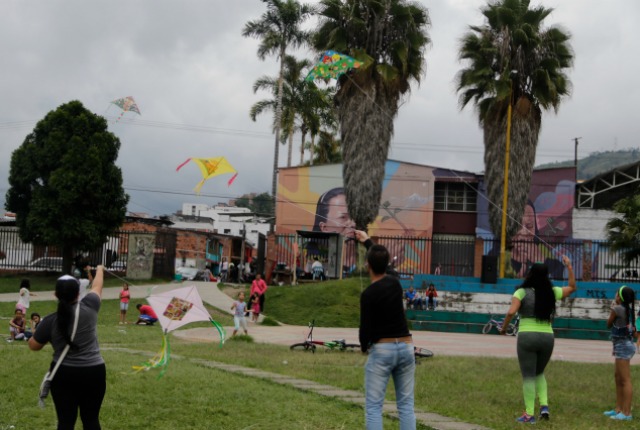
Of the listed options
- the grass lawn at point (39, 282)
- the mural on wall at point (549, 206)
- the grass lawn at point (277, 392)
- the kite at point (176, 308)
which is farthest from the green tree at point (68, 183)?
the kite at point (176, 308)

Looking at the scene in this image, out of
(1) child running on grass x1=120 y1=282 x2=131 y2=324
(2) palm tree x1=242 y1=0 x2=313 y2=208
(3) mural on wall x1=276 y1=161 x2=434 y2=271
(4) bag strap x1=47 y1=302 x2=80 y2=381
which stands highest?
(2) palm tree x1=242 y1=0 x2=313 y2=208

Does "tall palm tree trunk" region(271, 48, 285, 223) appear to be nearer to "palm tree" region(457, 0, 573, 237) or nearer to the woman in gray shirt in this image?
"palm tree" region(457, 0, 573, 237)

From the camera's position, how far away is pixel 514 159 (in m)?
29.9

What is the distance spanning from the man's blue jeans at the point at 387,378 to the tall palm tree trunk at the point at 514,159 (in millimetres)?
25105

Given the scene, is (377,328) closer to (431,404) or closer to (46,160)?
(431,404)

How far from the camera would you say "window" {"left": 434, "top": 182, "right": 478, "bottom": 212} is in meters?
Answer: 42.5

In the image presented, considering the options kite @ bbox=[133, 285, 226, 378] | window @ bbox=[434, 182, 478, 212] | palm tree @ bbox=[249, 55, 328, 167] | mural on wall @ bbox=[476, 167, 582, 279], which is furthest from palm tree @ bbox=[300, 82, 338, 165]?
kite @ bbox=[133, 285, 226, 378]

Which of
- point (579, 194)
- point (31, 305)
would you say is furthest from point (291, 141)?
point (31, 305)

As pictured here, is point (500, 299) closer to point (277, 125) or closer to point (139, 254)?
point (139, 254)

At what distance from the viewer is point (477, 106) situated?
1200 inches

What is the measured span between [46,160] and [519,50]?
63.4ft

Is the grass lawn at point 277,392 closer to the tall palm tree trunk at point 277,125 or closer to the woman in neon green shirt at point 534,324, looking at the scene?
the woman in neon green shirt at point 534,324

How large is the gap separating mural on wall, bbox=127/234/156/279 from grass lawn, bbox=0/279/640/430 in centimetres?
1909

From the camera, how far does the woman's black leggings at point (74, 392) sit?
5.47 meters
